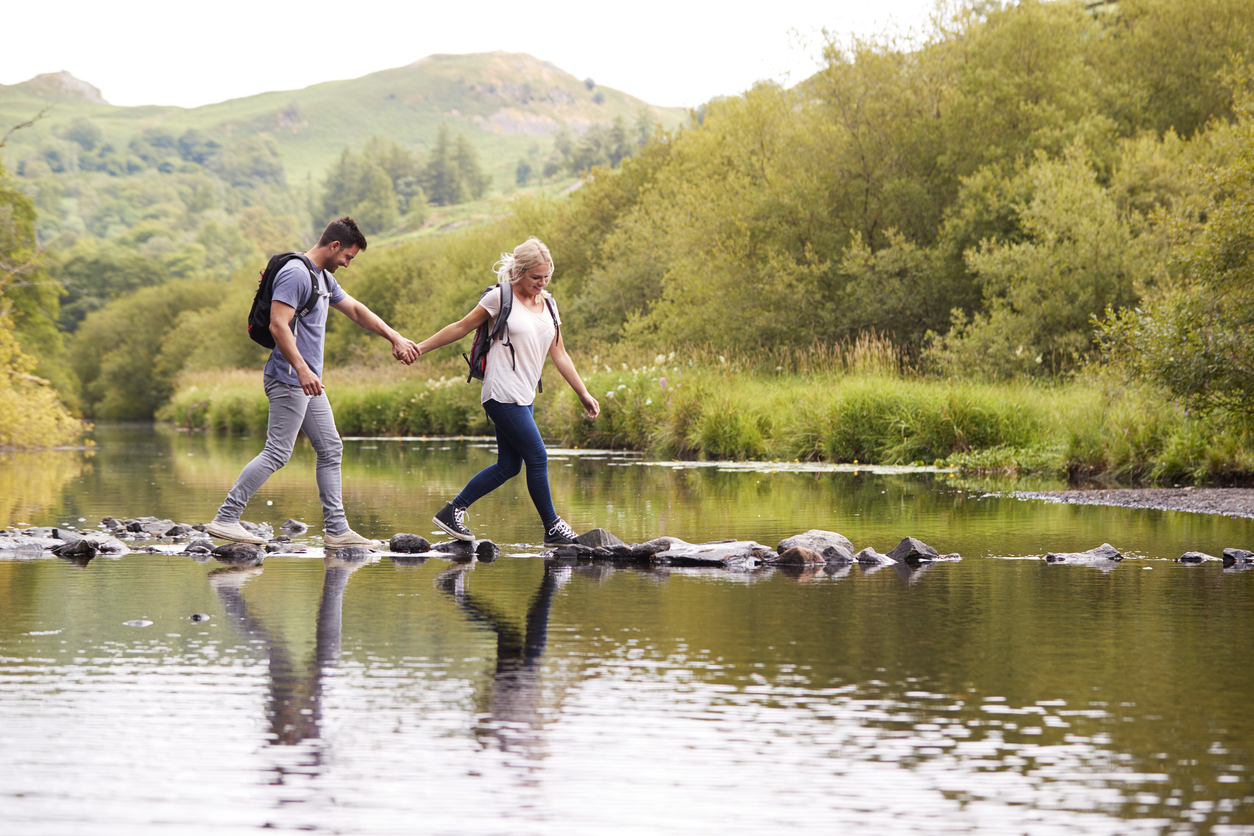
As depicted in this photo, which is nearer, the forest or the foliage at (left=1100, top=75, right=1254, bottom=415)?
the foliage at (left=1100, top=75, right=1254, bottom=415)

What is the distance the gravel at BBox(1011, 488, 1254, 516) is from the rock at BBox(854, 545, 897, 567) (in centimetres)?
514

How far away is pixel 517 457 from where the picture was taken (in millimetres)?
10070

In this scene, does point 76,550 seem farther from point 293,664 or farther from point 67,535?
point 293,664

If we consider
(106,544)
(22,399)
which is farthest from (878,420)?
(22,399)

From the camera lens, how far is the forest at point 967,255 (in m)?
16.5

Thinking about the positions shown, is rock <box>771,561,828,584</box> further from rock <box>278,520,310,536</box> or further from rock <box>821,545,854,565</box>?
rock <box>278,520,310,536</box>

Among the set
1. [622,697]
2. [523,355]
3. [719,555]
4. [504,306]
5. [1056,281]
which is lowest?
[622,697]

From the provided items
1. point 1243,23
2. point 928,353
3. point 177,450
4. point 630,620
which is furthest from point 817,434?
point 1243,23

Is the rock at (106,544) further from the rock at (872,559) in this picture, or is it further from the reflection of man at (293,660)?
the rock at (872,559)

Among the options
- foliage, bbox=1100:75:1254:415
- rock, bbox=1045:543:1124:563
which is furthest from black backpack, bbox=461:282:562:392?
foliage, bbox=1100:75:1254:415

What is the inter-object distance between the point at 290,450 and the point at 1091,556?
238 inches

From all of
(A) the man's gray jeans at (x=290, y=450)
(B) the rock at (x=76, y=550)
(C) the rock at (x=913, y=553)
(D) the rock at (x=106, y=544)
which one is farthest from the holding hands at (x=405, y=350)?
(C) the rock at (x=913, y=553)

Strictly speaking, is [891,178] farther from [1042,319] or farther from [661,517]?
[661,517]

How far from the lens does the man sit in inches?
367
